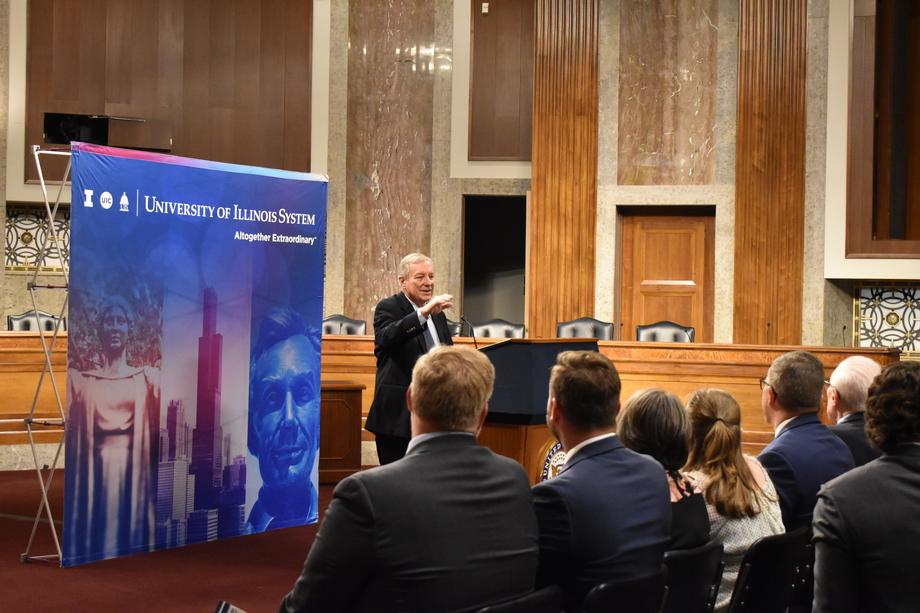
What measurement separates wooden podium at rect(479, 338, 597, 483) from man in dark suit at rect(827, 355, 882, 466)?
1.58 m

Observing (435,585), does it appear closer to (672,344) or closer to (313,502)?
(313,502)

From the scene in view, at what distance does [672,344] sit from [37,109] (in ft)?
22.1

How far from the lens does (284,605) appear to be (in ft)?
6.91

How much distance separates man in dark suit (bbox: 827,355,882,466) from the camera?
331cm

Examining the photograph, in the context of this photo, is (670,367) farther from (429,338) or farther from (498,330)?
(429,338)

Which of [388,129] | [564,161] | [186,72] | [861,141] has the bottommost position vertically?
[564,161]

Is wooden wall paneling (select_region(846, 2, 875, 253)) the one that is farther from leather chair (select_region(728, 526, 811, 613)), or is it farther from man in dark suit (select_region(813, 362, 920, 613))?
man in dark suit (select_region(813, 362, 920, 613))

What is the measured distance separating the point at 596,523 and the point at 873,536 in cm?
57

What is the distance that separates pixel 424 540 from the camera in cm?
200

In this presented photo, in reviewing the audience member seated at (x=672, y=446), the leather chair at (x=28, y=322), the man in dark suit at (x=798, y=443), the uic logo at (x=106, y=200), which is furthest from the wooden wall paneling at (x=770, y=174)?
the audience member seated at (x=672, y=446)

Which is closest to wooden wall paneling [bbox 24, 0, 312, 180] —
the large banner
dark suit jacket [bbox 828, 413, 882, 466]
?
the large banner

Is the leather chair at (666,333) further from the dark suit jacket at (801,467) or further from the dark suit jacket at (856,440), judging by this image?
the dark suit jacket at (801,467)

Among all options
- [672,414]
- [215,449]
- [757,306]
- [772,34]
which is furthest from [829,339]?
[672,414]

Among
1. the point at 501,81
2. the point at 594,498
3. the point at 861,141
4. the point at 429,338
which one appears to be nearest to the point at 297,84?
the point at 501,81
